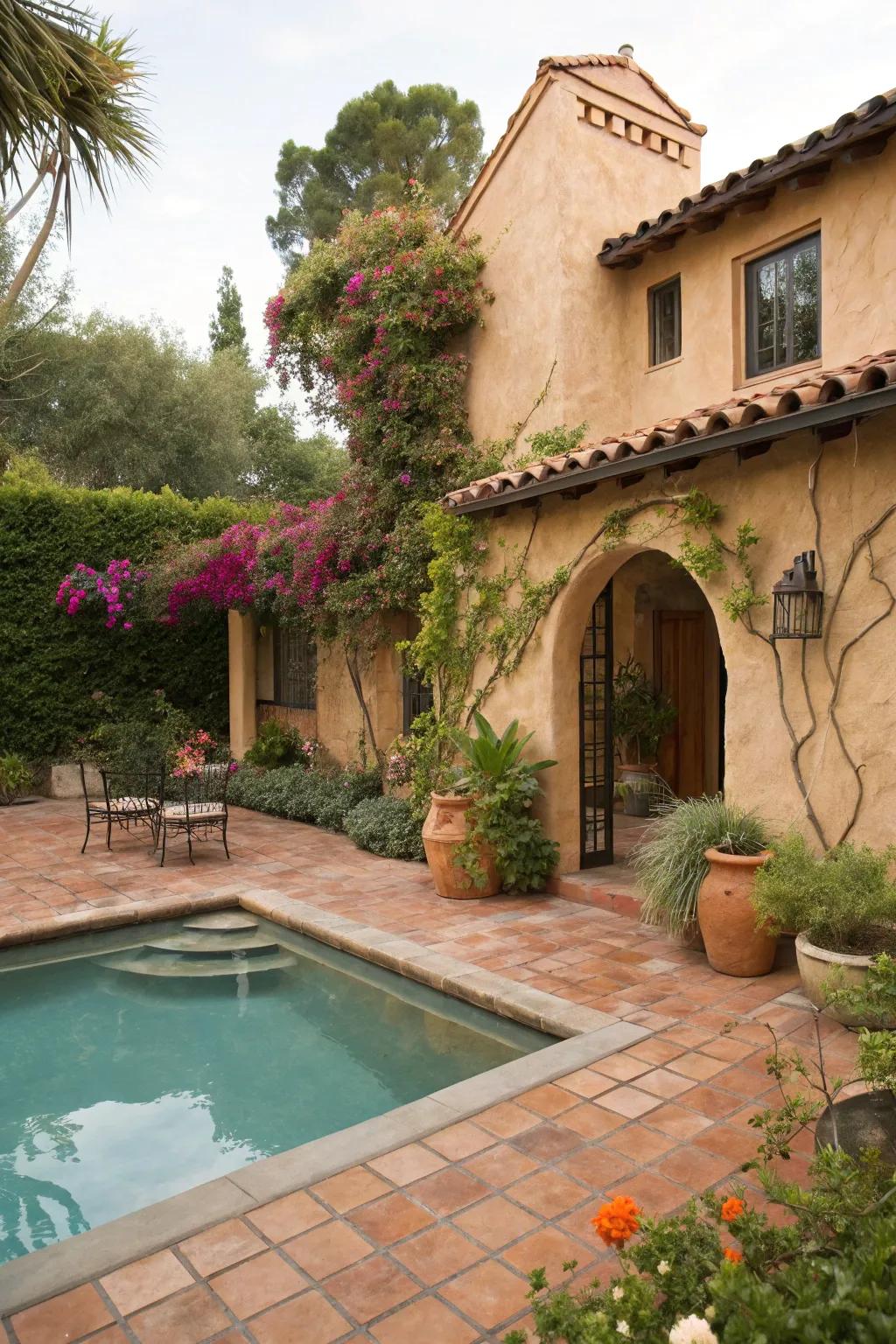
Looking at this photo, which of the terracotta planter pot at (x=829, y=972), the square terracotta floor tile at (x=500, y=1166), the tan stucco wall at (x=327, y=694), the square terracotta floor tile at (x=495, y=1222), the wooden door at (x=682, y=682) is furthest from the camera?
the tan stucco wall at (x=327, y=694)

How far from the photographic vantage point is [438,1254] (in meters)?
3.15

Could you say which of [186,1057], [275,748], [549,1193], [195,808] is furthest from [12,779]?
[549,1193]

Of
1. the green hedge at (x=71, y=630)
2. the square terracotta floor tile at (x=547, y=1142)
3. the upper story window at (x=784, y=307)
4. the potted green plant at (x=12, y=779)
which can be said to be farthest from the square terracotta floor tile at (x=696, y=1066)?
the green hedge at (x=71, y=630)

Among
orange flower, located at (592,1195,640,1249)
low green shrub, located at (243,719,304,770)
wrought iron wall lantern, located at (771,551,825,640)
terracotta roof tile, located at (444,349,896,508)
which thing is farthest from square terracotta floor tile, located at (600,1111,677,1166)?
low green shrub, located at (243,719,304,770)

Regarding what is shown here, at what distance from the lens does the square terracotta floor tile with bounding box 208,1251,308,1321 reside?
114 inches

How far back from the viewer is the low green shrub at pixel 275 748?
13.7m

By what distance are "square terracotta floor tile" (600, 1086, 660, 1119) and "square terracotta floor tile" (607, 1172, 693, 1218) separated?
52 centimetres

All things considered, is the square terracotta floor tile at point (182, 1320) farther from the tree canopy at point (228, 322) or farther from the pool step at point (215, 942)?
the tree canopy at point (228, 322)

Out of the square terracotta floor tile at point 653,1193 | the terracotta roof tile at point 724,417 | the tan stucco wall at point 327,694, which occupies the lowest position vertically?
the square terracotta floor tile at point 653,1193

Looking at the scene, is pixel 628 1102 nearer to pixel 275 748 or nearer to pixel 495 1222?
pixel 495 1222

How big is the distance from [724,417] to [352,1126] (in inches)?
182

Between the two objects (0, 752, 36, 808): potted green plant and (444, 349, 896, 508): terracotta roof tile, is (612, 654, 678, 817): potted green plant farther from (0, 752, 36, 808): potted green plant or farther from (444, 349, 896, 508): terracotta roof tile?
(0, 752, 36, 808): potted green plant

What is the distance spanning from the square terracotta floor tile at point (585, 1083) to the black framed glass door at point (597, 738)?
12.5 ft

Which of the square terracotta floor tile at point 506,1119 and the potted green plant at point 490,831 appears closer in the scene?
the square terracotta floor tile at point 506,1119
